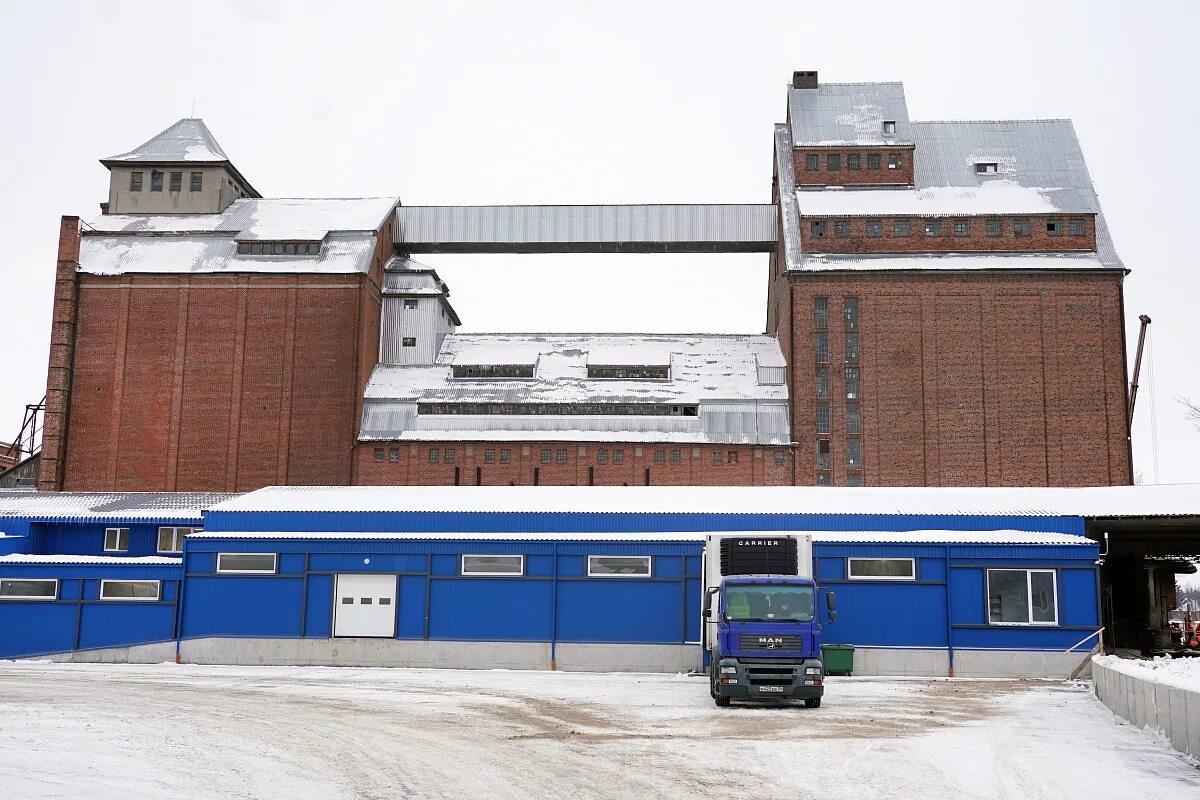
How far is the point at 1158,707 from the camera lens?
19.4 metres

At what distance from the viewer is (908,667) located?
35.9 m

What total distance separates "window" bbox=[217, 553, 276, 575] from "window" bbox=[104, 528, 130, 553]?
1200cm

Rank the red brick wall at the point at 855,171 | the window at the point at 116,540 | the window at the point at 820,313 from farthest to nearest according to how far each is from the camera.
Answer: the red brick wall at the point at 855,171 → the window at the point at 820,313 → the window at the point at 116,540

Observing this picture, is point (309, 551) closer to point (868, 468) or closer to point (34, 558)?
point (34, 558)

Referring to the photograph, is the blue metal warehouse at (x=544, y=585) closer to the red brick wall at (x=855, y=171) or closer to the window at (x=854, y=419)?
the window at (x=854, y=419)

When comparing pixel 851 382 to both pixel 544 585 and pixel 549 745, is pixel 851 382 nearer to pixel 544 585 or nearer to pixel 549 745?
pixel 544 585

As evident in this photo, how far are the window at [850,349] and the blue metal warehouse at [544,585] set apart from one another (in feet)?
76.8

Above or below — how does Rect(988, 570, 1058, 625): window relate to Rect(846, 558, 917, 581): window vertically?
below

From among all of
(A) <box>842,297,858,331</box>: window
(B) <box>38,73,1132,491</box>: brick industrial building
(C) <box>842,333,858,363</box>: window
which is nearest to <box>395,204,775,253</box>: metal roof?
(B) <box>38,73,1132,491</box>: brick industrial building

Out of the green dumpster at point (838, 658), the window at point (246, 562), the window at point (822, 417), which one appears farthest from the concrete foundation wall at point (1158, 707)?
the window at point (822, 417)

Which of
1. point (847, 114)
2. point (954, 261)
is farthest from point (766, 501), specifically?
point (847, 114)

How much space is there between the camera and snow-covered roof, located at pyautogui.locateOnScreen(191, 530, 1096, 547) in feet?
119

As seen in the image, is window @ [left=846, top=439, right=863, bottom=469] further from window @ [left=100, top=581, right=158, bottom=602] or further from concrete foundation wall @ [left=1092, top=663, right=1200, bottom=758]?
concrete foundation wall @ [left=1092, top=663, right=1200, bottom=758]

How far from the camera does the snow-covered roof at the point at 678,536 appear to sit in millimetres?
36312
